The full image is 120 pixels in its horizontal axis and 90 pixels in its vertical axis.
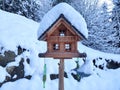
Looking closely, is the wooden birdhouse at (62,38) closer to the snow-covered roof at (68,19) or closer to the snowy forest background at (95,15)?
the snow-covered roof at (68,19)

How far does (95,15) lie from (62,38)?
14875mm

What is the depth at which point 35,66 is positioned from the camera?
1055cm

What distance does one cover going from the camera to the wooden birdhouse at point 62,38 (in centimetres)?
625

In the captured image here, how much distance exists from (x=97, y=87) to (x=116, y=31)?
11.7 m

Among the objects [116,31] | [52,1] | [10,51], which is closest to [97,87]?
→ [10,51]

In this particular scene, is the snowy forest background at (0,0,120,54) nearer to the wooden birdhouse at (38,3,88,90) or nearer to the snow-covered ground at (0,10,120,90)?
the snow-covered ground at (0,10,120,90)

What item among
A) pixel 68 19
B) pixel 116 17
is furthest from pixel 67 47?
pixel 116 17

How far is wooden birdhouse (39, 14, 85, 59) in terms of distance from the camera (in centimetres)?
625

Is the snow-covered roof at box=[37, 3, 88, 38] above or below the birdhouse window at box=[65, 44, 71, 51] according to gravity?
above

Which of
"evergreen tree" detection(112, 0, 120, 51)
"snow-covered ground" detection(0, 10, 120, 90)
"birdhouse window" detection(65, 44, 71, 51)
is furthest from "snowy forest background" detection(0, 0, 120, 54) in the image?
"birdhouse window" detection(65, 44, 71, 51)

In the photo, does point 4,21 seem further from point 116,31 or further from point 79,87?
point 116,31

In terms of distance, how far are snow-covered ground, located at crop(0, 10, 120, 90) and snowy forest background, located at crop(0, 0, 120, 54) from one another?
23.7ft

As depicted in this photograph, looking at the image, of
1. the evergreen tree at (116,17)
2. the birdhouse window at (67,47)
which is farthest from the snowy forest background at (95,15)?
the birdhouse window at (67,47)

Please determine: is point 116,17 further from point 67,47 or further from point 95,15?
point 67,47
